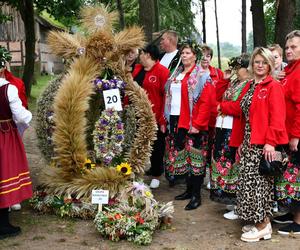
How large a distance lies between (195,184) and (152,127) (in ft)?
2.87

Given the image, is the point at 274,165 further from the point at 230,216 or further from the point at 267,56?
the point at 230,216

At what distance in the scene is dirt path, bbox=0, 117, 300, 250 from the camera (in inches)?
178

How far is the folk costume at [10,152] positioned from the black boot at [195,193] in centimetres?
198

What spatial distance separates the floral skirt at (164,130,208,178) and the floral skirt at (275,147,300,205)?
1.15m

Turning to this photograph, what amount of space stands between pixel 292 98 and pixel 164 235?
1865 millimetres

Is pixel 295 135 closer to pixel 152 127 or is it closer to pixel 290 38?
pixel 290 38

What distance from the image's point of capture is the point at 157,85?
243 inches

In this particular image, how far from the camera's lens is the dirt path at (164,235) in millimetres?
4520

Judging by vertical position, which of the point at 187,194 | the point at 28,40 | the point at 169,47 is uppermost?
the point at 28,40

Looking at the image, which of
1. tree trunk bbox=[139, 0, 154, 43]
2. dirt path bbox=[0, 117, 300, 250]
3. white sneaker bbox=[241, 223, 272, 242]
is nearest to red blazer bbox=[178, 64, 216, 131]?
dirt path bbox=[0, 117, 300, 250]

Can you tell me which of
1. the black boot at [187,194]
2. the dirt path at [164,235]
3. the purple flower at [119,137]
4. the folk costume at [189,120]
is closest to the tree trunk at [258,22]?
the folk costume at [189,120]

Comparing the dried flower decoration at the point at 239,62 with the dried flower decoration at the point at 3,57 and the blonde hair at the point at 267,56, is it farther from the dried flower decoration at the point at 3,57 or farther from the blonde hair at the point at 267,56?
the dried flower decoration at the point at 3,57

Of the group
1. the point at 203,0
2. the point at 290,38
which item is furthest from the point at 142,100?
the point at 203,0

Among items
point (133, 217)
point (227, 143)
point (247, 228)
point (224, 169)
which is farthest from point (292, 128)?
point (133, 217)
